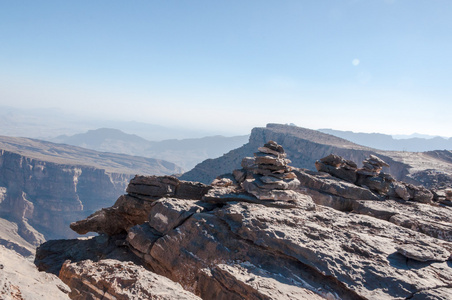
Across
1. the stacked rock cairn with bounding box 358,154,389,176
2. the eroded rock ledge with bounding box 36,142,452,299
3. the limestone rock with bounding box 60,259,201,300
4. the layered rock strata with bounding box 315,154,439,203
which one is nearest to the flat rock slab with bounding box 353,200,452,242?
the eroded rock ledge with bounding box 36,142,452,299

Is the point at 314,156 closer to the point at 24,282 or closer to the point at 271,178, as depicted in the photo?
the point at 271,178

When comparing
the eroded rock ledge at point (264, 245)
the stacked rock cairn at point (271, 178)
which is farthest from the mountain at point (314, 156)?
the eroded rock ledge at point (264, 245)

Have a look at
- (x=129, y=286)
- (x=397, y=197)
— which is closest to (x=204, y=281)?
(x=129, y=286)

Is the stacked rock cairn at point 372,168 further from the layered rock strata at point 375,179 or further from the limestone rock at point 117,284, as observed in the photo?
the limestone rock at point 117,284

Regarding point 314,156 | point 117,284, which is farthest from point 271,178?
point 314,156

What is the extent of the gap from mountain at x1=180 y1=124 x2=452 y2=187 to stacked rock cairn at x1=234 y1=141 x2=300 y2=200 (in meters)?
56.8

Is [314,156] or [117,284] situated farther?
[314,156]

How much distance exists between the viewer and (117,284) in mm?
9461

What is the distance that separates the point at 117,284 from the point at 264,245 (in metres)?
7.69

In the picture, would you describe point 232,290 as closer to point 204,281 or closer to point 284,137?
point 204,281

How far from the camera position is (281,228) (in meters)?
14.8

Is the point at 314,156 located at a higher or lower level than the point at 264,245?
lower

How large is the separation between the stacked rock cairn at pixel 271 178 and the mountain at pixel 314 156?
5677 centimetres

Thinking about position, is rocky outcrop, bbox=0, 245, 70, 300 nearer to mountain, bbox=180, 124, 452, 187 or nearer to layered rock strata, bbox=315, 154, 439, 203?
layered rock strata, bbox=315, 154, 439, 203
